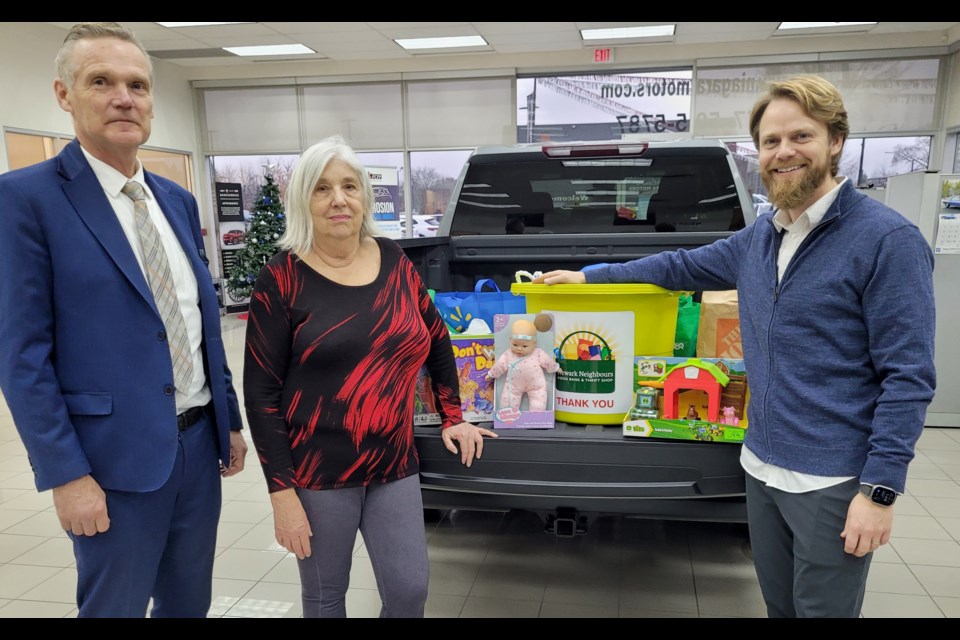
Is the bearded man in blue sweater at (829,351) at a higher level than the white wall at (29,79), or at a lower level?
lower

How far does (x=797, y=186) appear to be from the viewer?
1.42 meters

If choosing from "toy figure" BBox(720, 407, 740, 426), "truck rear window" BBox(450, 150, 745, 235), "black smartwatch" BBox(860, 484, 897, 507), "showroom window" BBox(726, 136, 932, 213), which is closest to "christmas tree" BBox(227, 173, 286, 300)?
"showroom window" BBox(726, 136, 932, 213)

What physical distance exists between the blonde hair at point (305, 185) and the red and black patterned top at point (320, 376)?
0.05 metres

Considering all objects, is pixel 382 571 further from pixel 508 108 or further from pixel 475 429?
pixel 508 108

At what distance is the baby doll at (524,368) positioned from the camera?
6.46 ft

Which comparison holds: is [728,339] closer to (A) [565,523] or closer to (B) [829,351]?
(B) [829,351]

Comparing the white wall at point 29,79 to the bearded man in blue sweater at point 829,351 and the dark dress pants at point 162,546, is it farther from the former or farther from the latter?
the bearded man in blue sweater at point 829,351

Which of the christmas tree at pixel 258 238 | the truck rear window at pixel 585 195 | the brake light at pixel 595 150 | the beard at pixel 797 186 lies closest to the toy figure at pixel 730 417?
the beard at pixel 797 186

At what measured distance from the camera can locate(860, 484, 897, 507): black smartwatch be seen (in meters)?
1.31

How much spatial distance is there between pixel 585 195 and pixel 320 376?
196 centimetres

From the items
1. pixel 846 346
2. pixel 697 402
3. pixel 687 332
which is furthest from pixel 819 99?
pixel 687 332
